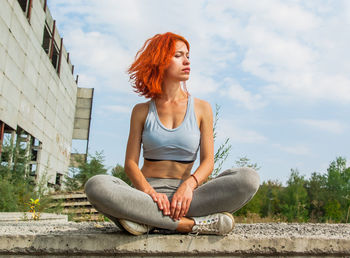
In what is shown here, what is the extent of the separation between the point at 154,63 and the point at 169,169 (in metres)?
0.81

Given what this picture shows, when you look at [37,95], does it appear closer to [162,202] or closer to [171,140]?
[171,140]

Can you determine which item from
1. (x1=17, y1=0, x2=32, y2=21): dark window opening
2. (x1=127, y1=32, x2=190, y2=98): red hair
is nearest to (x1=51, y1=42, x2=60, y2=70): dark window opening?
(x1=17, y1=0, x2=32, y2=21): dark window opening

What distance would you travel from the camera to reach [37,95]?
17812 mm

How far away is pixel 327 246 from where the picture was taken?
2.43m

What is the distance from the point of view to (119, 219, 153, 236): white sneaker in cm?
233

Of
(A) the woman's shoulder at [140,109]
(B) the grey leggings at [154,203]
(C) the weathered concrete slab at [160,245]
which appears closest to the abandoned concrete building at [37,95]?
(A) the woman's shoulder at [140,109]

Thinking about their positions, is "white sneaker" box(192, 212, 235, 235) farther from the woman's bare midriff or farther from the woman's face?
the woman's face

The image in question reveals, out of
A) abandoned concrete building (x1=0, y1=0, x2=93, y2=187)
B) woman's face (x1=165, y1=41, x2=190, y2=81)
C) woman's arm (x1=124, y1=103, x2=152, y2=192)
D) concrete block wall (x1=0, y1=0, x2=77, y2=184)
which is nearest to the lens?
woman's arm (x1=124, y1=103, x2=152, y2=192)

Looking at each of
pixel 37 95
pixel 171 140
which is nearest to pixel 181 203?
pixel 171 140

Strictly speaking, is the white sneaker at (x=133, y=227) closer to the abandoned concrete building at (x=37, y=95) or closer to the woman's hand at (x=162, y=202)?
the woman's hand at (x=162, y=202)

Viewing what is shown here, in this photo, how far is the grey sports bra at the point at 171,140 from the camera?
266 cm

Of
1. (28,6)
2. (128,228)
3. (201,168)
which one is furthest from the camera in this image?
(28,6)

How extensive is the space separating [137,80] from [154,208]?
43.5 inches

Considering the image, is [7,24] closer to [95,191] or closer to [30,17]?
[30,17]
